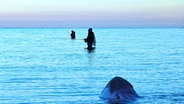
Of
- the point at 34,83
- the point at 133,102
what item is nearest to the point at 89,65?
the point at 34,83

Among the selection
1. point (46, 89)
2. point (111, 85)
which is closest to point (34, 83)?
point (46, 89)

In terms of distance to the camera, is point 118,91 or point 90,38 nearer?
point 118,91

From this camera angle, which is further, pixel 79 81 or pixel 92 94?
pixel 79 81

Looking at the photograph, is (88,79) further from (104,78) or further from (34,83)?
(34,83)

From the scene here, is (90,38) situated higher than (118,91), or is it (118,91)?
(90,38)

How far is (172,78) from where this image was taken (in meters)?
29.0

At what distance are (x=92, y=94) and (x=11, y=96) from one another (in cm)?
389

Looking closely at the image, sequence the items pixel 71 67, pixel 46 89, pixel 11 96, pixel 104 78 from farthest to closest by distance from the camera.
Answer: pixel 71 67 < pixel 104 78 < pixel 46 89 < pixel 11 96

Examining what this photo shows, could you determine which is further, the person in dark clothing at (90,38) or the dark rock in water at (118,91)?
the person in dark clothing at (90,38)

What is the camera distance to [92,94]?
2277cm

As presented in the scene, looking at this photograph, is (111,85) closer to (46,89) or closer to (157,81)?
(46,89)

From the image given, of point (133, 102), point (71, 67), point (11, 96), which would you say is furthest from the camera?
point (71, 67)

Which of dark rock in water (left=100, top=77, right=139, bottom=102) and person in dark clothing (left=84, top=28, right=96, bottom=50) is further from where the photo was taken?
person in dark clothing (left=84, top=28, right=96, bottom=50)

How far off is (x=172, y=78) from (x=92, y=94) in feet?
26.3
